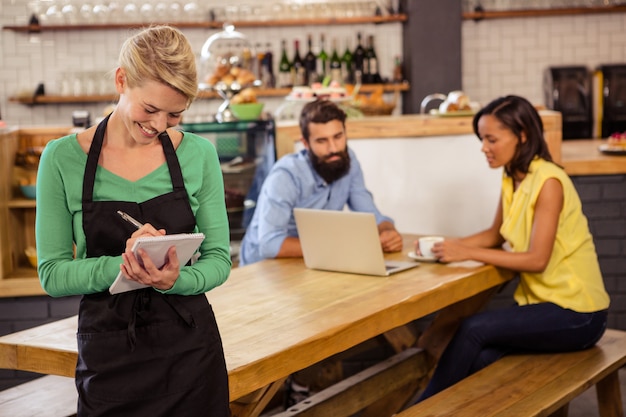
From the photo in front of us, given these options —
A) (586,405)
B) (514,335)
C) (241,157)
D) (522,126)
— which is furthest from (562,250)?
(241,157)

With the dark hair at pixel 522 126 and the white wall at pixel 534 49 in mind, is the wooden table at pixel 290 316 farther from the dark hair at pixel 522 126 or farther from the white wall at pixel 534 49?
the white wall at pixel 534 49

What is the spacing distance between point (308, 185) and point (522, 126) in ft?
3.05

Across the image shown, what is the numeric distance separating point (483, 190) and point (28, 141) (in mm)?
2471

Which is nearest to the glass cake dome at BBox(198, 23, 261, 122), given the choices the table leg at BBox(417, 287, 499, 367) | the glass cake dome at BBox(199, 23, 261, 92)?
the glass cake dome at BBox(199, 23, 261, 92)

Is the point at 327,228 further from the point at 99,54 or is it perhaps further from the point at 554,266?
the point at 99,54

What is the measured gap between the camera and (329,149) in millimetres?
3867

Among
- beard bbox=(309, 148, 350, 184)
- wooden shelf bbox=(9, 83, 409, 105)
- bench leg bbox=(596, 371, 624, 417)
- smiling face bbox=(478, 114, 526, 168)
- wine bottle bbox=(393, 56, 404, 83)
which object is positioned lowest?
bench leg bbox=(596, 371, 624, 417)

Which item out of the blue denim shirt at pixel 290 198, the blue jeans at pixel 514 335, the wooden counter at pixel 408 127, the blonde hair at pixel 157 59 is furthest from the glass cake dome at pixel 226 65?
the blonde hair at pixel 157 59

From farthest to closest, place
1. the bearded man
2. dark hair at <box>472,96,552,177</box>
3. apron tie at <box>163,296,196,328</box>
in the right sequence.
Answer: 1. the bearded man
2. dark hair at <box>472,96,552,177</box>
3. apron tie at <box>163,296,196,328</box>

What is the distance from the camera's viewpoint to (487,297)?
387 centimetres

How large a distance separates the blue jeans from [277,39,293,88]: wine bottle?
15.1ft

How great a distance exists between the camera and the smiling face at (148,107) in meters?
2.01

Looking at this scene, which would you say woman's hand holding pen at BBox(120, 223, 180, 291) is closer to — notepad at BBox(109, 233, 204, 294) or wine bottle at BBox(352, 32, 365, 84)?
notepad at BBox(109, 233, 204, 294)

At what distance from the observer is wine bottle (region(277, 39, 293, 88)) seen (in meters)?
7.90
